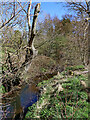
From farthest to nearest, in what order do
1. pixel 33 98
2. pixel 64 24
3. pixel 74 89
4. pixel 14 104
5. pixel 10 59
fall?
pixel 64 24 → pixel 33 98 → pixel 14 104 → pixel 74 89 → pixel 10 59

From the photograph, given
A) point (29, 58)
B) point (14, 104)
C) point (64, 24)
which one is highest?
point (64, 24)

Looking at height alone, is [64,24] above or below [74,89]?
above

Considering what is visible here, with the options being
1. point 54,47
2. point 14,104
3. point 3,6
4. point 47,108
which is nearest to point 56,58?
point 54,47

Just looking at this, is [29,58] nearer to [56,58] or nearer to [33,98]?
[33,98]

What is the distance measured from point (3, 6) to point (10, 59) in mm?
719

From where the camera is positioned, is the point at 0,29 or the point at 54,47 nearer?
the point at 0,29

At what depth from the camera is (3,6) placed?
3.69ft

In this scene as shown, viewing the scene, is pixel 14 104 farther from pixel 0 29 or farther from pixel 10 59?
pixel 0 29

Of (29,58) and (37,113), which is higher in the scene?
(29,58)

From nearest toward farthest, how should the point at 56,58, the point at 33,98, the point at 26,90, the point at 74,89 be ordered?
the point at 74,89 < the point at 33,98 < the point at 26,90 < the point at 56,58

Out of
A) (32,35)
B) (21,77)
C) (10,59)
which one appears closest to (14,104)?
(21,77)

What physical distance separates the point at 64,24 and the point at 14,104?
156 inches

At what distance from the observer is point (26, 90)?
2811 mm

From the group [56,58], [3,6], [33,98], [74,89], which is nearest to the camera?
[3,6]
